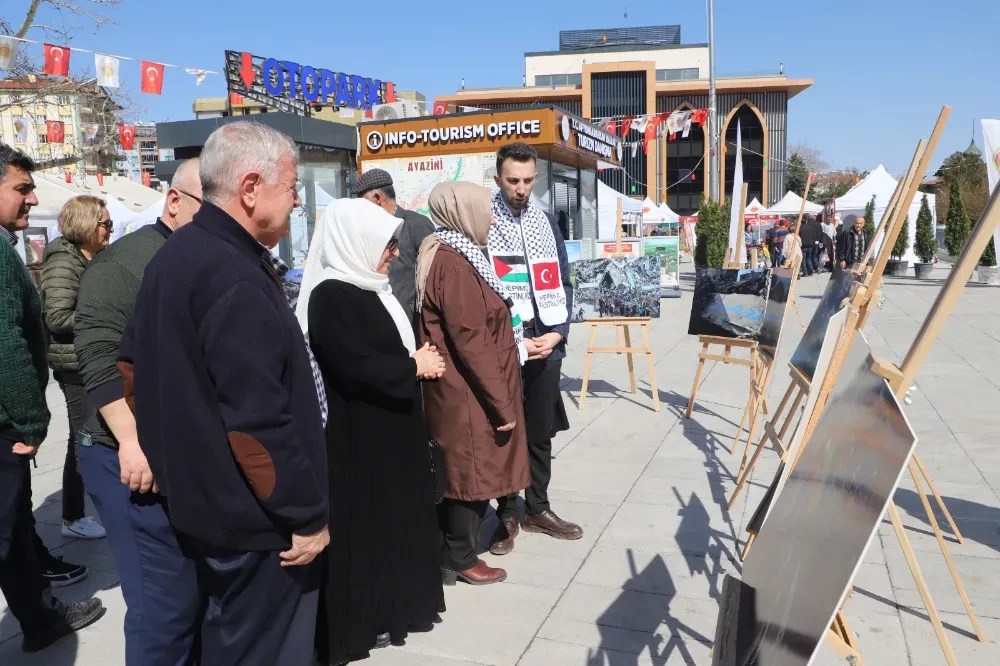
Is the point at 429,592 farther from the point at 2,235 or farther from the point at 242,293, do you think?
the point at 2,235

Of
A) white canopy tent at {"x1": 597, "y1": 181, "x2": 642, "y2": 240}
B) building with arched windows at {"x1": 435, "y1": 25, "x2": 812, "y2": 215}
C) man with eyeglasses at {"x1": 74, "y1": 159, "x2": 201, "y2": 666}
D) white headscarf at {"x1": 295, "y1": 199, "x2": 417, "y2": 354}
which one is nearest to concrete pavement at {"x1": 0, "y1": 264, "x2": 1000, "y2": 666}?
man with eyeglasses at {"x1": 74, "y1": 159, "x2": 201, "y2": 666}

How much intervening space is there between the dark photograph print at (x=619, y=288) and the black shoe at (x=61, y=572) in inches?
177

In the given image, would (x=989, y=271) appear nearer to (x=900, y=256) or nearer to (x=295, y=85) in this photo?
(x=900, y=256)

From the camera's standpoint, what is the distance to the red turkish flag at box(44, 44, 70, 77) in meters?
10.5

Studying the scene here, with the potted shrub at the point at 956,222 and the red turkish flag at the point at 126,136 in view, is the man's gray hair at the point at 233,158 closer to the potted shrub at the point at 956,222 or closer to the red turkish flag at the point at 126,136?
the red turkish flag at the point at 126,136

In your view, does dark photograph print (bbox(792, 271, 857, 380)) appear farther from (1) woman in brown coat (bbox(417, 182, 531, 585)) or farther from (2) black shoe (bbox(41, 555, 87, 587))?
(2) black shoe (bbox(41, 555, 87, 587))

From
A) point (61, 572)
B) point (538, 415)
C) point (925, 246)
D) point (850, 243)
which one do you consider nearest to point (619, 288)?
point (538, 415)

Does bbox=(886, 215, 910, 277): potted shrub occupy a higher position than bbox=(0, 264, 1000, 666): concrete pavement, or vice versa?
bbox=(886, 215, 910, 277): potted shrub

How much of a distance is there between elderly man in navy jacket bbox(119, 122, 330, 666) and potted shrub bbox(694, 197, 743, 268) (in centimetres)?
1728

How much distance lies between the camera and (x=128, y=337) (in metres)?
2.10

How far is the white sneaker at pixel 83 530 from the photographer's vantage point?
428 cm

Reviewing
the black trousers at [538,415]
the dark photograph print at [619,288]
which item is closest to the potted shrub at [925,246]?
the dark photograph print at [619,288]

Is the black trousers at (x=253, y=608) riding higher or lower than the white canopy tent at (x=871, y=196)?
lower

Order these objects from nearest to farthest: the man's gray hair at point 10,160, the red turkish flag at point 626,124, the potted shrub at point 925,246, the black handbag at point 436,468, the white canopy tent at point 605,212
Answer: the man's gray hair at point 10,160 < the black handbag at point 436,468 < the white canopy tent at point 605,212 < the potted shrub at point 925,246 < the red turkish flag at point 626,124
